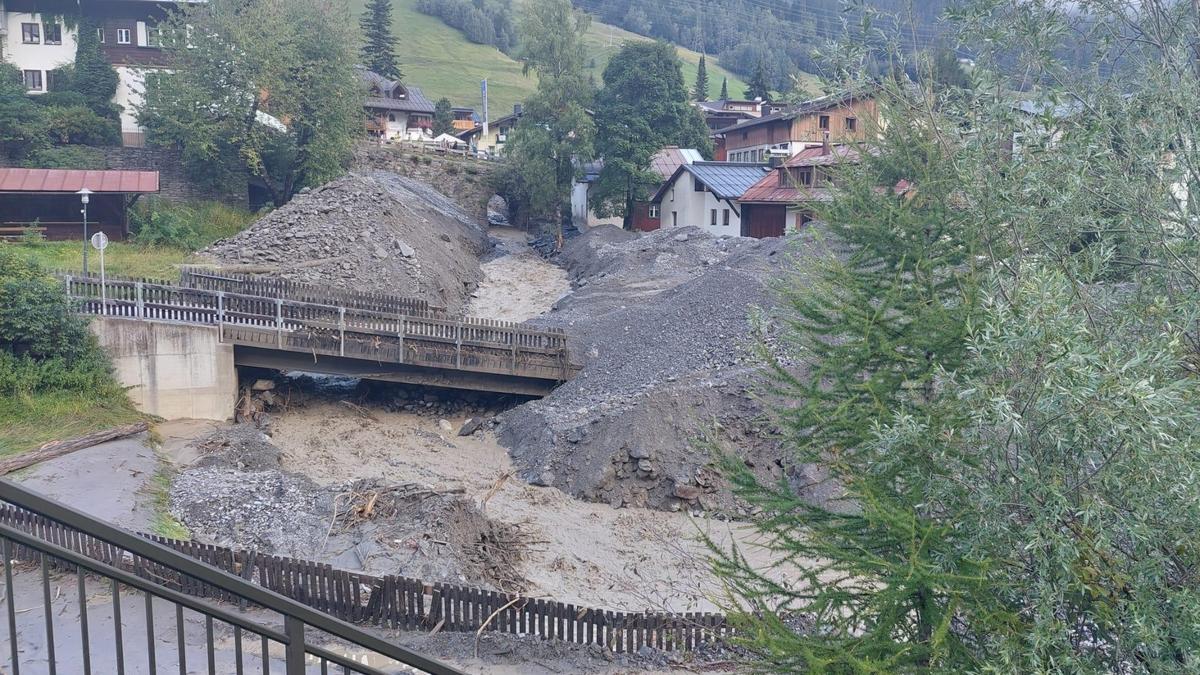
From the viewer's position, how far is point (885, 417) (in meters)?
7.88

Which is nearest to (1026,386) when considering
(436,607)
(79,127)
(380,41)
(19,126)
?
(436,607)

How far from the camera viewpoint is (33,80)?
161 feet

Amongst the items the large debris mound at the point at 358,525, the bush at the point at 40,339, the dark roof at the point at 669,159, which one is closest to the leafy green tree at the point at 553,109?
the dark roof at the point at 669,159

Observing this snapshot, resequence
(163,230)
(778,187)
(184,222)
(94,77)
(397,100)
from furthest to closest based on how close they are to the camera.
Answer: (397,100), (94,77), (778,187), (184,222), (163,230)

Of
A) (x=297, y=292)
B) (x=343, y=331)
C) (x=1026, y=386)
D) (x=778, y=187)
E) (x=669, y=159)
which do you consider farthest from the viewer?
(x=669, y=159)

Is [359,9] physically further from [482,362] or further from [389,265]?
[482,362]

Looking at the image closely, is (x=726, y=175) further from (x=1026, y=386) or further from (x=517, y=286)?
(x=1026, y=386)

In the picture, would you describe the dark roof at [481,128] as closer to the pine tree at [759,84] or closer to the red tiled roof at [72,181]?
the pine tree at [759,84]

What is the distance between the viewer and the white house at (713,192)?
4891cm

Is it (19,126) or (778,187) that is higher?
(19,126)

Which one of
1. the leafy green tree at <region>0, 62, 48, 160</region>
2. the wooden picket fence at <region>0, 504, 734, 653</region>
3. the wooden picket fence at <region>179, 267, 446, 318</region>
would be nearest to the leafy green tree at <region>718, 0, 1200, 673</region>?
the wooden picket fence at <region>0, 504, 734, 653</region>

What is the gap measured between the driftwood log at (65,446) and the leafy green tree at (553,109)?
3387cm

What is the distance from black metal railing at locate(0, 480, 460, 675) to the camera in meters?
3.15

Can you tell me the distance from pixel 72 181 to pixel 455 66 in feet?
290
